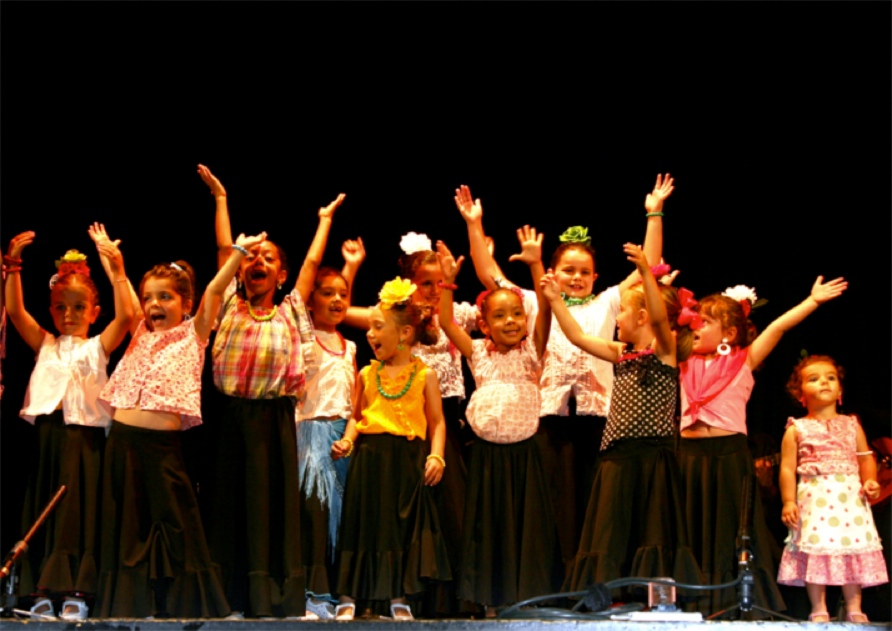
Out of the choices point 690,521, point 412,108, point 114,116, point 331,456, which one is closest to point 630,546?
point 690,521

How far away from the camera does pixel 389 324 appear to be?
430cm

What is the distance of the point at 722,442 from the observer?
4242 mm

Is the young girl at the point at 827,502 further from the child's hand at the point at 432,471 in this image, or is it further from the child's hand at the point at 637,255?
the child's hand at the point at 432,471

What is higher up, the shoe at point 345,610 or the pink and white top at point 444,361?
the pink and white top at point 444,361

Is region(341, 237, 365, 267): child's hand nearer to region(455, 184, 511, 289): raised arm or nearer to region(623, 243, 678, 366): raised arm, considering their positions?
region(455, 184, 511, 289): raised arm

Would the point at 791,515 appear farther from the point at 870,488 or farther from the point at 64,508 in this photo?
the point at 64,508

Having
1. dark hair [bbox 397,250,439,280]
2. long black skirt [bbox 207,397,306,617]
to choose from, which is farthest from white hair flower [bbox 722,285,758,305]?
long black skirt [bbox 207,397,306,617]

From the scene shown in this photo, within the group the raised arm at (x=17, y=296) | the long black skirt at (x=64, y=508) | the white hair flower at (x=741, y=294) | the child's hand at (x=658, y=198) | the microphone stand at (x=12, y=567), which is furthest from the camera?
the white hair flower at (x=741, y=294)

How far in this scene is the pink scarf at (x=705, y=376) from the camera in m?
4.29

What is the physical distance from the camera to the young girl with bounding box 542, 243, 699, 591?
3930 mm

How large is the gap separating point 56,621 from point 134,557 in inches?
40.1

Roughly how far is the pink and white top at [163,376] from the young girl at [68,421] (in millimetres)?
154

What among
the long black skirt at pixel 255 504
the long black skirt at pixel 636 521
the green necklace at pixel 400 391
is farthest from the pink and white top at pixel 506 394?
the long black skirt at pixel 255 504

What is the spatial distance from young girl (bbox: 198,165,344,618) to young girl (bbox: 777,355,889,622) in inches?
70.7
